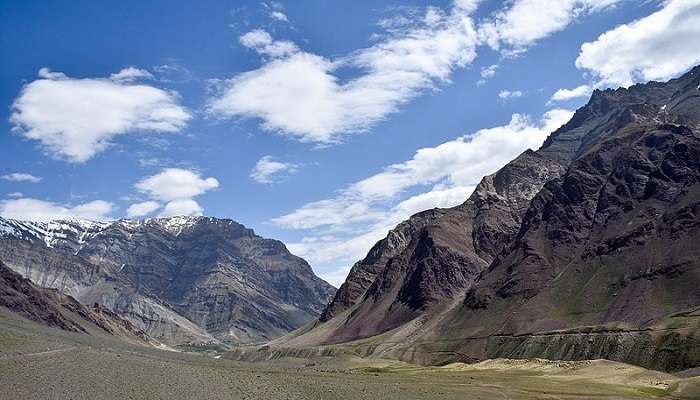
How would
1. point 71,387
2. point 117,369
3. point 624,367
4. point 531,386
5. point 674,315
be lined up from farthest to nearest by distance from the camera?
1. point 674,315
2. point 624,367
3. point 531,386
4. point 117,369
5. point 71,387

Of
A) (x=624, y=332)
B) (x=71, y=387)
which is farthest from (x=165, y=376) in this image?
(x=624, y=332)

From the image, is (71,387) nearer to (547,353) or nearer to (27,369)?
(27,369)

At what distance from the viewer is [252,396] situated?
70438 millimetres

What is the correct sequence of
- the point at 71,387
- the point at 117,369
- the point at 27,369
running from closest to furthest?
1. the point at 71,387
2. the point at 27,369
3. the point at 117,369

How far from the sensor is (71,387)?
223 feet

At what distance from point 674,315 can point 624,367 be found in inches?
2218

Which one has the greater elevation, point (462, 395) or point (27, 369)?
point (27, 369)

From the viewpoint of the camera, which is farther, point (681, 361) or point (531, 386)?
point (681, 361)

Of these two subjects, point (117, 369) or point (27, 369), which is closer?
point (27, 369)

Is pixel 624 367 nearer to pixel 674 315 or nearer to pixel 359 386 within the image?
pixel 674 315

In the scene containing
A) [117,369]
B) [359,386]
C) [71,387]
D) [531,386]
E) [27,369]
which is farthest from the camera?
[531,386]

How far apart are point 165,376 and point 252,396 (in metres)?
16.1

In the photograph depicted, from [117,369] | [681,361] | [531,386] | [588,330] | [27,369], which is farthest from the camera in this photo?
[588,330]

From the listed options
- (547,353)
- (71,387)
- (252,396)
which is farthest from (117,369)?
(547,353)
